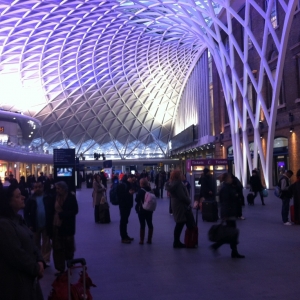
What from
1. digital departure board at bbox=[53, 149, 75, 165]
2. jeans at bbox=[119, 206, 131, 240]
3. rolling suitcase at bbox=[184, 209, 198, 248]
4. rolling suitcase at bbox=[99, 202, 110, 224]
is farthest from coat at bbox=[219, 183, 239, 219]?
digital departure board at bbox=[53, 149, 75, 165]

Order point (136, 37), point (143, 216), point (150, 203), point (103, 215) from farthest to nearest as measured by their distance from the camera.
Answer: point (136, 37) → point (103, 215) → point (143, 216) → point (150, 203)

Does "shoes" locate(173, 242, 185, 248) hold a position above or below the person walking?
below

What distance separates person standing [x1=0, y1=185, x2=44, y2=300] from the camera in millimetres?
3287

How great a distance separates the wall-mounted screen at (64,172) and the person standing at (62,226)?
1322 cm

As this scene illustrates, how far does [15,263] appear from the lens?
330 cm

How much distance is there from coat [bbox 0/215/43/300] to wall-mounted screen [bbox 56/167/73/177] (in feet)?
56.5

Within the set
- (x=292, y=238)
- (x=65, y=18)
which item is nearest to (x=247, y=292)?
(x=292, y=238)

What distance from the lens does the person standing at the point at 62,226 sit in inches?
281

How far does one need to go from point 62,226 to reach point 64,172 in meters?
13.6

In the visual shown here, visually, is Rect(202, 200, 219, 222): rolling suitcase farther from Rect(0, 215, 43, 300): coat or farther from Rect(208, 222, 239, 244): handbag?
Rect(0, 215, 43, 300): coat

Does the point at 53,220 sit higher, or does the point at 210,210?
the point at 53,220

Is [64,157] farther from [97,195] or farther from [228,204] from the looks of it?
[228,204]

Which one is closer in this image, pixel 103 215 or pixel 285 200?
pixel 285 200

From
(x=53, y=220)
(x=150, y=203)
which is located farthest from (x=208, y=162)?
(x=53, y=220)
